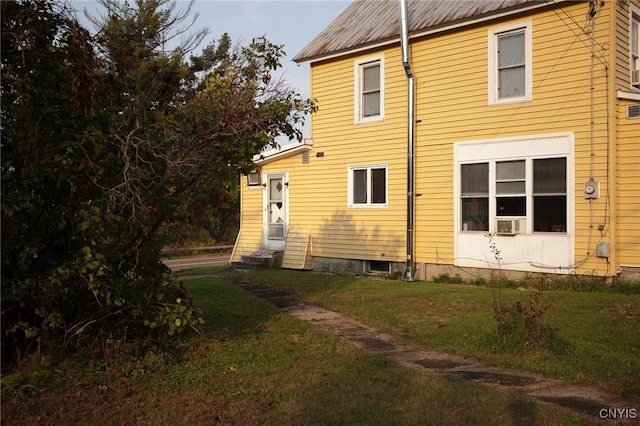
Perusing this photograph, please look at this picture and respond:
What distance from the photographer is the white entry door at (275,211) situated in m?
19.0

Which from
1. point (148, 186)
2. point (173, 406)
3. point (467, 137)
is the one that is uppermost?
point (467, 137)

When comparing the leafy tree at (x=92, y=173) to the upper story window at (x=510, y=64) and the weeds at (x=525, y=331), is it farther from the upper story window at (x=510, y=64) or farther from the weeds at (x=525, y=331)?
the upper story window at (x=510, y=64)

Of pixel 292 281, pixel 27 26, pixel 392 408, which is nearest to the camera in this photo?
pixel 392 408

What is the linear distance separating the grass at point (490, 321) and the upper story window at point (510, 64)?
4.56m

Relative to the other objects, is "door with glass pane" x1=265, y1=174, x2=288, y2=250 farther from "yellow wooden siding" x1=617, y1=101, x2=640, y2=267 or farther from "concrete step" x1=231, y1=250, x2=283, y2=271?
"yellow wooden siding" x1=617, y1=101, x2=640, y2=267

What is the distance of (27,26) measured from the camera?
6.18 m

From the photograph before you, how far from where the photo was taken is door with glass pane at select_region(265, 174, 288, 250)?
62.4 feet

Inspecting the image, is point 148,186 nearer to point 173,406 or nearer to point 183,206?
point 183,206

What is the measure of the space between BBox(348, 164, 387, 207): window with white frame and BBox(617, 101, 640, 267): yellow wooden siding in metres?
5.91

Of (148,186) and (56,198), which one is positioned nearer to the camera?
(56,198)

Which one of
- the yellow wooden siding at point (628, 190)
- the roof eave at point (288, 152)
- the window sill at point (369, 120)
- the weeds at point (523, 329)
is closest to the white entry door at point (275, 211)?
the roof eave at point (288, 152)

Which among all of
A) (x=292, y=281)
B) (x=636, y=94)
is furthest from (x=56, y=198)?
(x=636, y=94)

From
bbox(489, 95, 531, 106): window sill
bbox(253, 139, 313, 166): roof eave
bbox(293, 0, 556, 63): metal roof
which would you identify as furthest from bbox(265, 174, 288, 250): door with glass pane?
bbox(489, 95, 531, 106): window sill

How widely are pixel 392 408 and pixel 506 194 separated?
9.36 meters
